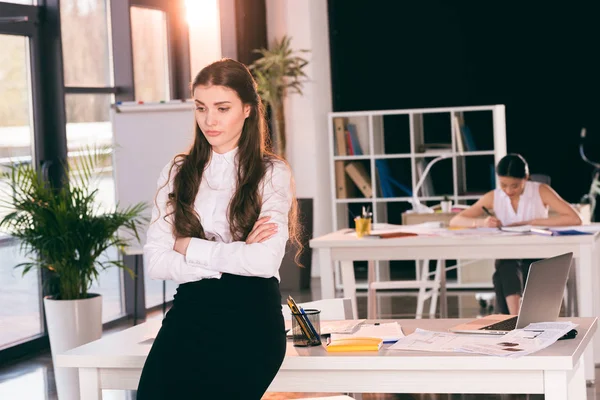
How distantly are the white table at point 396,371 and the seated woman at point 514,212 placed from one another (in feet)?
9.96

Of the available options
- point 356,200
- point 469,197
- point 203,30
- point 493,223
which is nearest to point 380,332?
point 493,223

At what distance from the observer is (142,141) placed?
699cm

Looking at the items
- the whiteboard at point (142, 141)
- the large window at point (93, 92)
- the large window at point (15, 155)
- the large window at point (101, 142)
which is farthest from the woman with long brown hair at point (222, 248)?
the large window at point (101, 142)

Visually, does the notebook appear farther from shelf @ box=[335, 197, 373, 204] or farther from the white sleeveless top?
shelf @ box=[335, 197, 373, 204]

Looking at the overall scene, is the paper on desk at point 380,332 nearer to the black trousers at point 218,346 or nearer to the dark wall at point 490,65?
the black trousers at point 218,346

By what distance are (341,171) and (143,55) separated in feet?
7.14

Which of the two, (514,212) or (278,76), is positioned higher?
(278,76)

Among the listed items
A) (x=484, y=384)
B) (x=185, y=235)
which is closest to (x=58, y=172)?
(x=185, y=235)

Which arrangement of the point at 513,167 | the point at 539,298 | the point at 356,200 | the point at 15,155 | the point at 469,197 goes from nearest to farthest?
1. the point at 539,298
2. the point at 513,167
3. the point at 15,155
4. the point at 469,197
5. the point at 356,200

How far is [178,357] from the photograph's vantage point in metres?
2.35

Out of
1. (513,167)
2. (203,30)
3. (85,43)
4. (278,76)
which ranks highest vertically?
(203,30)

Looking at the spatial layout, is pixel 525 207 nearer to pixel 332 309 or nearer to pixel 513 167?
pixel 513 167

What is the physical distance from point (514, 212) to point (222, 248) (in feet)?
12.6

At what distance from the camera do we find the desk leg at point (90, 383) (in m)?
2.65
